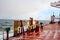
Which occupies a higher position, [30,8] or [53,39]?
[30,8]

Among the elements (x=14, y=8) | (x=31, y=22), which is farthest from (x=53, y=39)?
(x=14, y=8)

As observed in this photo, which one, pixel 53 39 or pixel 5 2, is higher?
pixel 5 2

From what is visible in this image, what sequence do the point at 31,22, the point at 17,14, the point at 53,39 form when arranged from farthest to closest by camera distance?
the point at 17,14 < the point at 31,22 < the point at 53,39

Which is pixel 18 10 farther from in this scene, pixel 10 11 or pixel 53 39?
pixel 53 39

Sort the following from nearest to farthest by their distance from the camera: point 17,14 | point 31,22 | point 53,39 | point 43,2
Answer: point 53,39 → point 31,22 → point 43,2 → point 17,14

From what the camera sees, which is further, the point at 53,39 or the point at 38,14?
the point at 38,14

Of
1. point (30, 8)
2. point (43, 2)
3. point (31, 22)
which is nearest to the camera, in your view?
point (31, 22)

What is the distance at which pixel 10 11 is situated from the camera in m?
8.16

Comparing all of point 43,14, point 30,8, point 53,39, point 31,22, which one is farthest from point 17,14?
point 53,39

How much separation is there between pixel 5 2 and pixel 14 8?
54 cm

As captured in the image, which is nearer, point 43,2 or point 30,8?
point 43,2

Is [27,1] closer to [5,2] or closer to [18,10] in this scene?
[18,10]

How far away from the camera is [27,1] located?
796 centimetres

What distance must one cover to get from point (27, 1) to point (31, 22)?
117 inches
